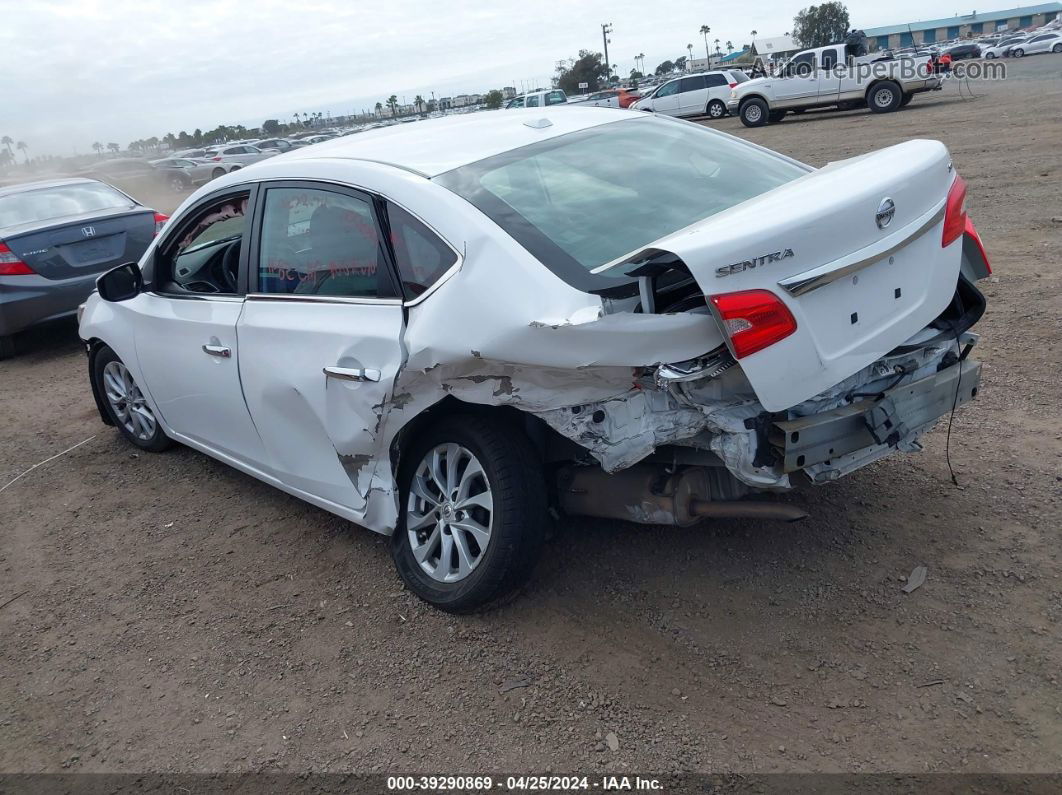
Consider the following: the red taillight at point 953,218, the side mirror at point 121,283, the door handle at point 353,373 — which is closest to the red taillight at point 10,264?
the side mirror at point 121,283

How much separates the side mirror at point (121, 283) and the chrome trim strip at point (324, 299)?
3.68 feet

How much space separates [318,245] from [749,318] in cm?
189

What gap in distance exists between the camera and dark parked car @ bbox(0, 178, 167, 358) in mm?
7836

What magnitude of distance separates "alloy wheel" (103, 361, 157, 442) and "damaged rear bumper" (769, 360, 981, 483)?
12.3 ft

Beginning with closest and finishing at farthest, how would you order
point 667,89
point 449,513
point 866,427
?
1. point 866,427
2. point 449,513
3. point 667,89

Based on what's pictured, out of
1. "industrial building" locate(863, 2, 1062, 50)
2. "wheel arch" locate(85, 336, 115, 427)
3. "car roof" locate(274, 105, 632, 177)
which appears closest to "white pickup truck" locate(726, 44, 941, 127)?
"car roof" locate(274, 105, 632, 177)

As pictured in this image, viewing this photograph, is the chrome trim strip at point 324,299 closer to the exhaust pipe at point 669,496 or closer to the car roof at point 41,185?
the exhaust pipe at point 669,496

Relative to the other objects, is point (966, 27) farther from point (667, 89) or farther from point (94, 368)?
point (94, 368)

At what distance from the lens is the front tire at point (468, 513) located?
3115 millimetres

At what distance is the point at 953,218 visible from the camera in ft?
10.1

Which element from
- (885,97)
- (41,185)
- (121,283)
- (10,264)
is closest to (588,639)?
(121,283)

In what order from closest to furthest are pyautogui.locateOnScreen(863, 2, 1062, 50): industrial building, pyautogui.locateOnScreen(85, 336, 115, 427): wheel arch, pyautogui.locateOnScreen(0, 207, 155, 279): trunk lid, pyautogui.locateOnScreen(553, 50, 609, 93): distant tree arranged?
1. pyautogui.locateOnScreen(85, 336, 115, 427): wheel arch
2. pyautogui.locateOnScreen(0, 207, 155, 279): trunk lid
3. pyautogui.locateOnScreen(553, 50, 609, 93): distant tree
4. pyautogui.locateOnScreen(863, 2, 1062, 50): industrial building

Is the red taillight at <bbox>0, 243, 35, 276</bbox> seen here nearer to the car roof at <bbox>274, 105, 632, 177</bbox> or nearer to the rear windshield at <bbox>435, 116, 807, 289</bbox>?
the car roof at <bbox>274, 105, 632, 177</bbox>

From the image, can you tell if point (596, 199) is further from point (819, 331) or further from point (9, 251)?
point (9, 251)
